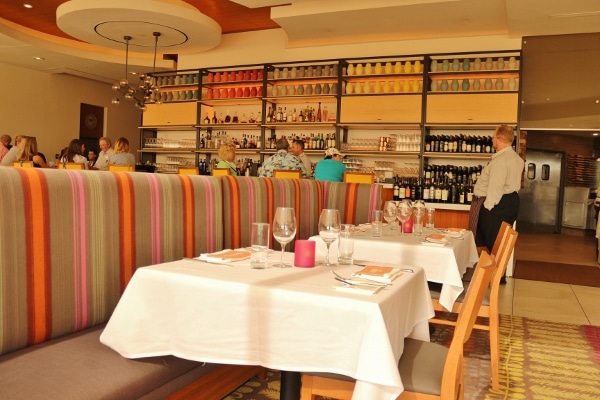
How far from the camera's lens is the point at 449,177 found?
7121mm

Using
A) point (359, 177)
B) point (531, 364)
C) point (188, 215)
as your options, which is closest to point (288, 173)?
point (359, 177)

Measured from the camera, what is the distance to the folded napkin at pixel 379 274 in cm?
171

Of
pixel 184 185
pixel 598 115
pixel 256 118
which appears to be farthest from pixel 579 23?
pixel 184 185

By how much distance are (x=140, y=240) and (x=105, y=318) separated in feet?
1.22

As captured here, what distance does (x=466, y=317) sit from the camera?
58.8 inches

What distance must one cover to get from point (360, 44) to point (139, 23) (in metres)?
A: 3.21

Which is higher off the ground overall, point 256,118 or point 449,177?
point 256,118

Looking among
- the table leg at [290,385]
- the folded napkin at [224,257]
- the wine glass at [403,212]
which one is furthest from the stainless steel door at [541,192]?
the table leg at [290,385]

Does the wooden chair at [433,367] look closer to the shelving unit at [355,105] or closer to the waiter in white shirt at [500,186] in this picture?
the waiter in white shirt at [500,186]

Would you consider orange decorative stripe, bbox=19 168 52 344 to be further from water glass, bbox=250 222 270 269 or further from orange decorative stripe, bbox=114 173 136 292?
water glass, bbox=250 222 270 269

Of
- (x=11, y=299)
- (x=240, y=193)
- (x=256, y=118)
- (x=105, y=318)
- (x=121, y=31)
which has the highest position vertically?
(x=121, y=31)

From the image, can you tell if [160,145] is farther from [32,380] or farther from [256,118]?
[32,380]

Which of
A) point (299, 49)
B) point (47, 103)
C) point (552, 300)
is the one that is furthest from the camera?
point (47, 103)

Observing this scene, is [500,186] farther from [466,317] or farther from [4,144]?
[4,144]
